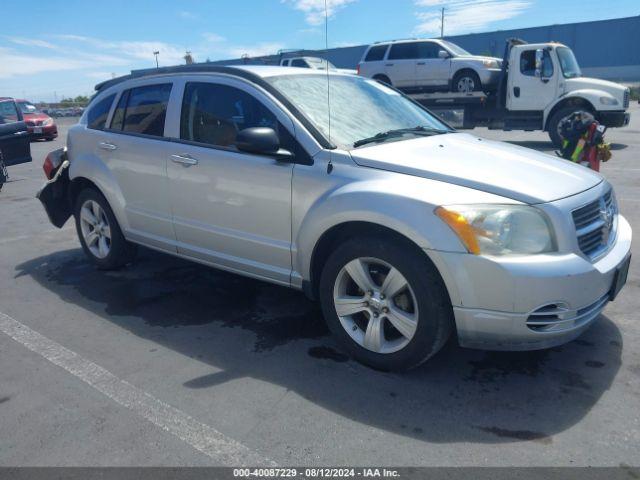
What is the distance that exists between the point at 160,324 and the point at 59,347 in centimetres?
68

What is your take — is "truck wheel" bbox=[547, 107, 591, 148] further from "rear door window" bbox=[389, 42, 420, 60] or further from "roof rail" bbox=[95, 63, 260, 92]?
"roof rail" bbox=[95, 63, 260, 92]

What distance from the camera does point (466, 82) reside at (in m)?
15.9

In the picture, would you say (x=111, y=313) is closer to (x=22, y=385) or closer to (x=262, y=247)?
(x=22, y=385)

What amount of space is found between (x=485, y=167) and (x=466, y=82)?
44.8 feet

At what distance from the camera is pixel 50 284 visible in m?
5.11

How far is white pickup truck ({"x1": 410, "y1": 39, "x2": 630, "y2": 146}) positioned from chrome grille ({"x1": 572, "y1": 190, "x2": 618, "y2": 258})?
37.8ft

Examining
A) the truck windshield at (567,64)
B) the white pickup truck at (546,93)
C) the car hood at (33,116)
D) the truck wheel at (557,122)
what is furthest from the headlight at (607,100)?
the car hood at (33,116)

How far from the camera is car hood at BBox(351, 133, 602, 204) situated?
3012 millimetres

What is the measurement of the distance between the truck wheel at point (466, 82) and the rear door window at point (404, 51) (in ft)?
5.27

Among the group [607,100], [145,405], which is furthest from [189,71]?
[607,100]

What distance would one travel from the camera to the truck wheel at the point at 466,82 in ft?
51.6

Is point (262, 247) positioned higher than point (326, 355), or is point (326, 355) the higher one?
point (262, 247)

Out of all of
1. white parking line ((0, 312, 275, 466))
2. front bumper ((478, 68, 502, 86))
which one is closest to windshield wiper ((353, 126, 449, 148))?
white parking line ((0, 312, 275, 466))

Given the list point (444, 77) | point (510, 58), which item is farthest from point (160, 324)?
point (444, 77)
